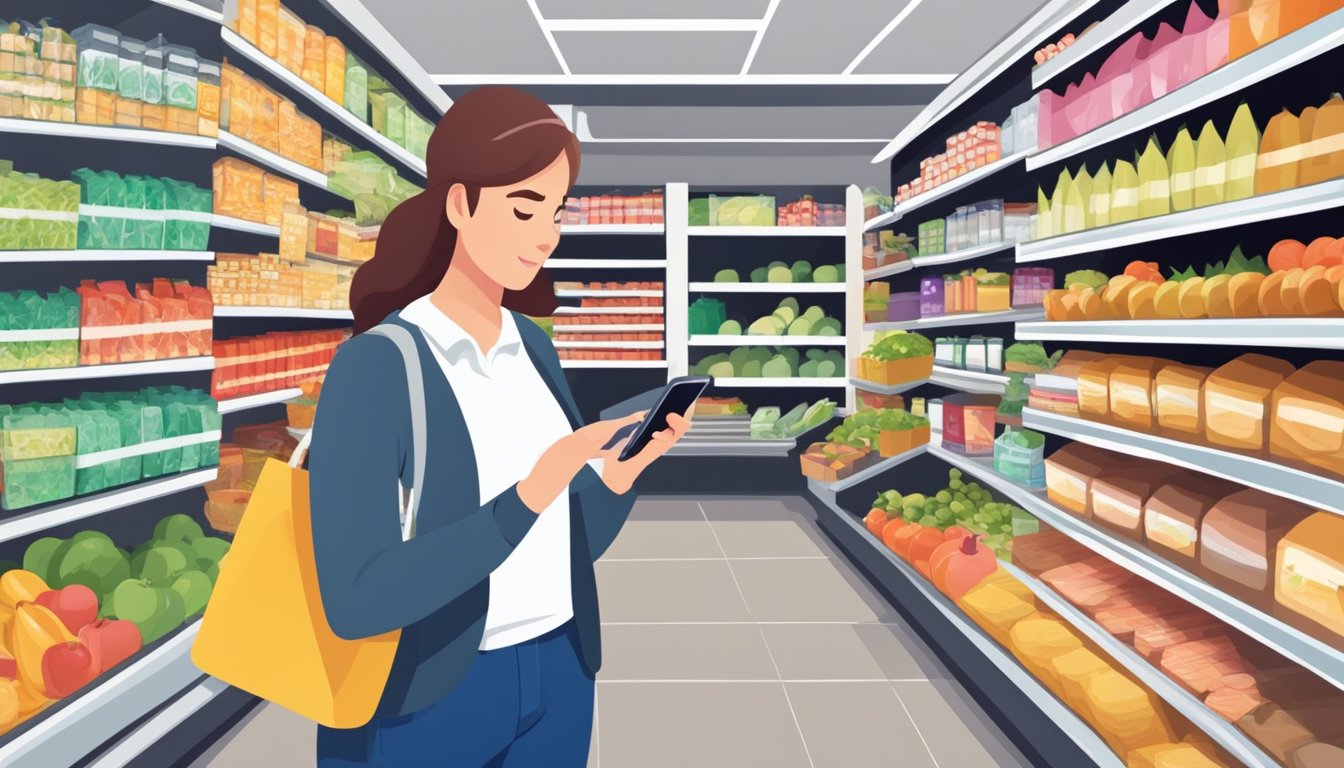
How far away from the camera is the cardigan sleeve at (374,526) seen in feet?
3.40

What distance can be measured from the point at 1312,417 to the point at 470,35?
5408mm

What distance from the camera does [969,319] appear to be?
188 inches

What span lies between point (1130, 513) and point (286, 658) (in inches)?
93.9

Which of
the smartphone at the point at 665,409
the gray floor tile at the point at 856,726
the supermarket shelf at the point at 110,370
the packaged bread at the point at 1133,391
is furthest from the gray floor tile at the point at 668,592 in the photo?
the smartphone at the point at 665,409

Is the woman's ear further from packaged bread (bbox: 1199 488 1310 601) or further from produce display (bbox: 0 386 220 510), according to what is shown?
produce display (bbox: 0 386 220 510)

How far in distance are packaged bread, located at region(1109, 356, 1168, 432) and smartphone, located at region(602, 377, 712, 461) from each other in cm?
176

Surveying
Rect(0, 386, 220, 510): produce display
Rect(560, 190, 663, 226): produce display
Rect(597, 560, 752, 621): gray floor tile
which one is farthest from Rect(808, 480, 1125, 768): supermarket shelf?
Rect(560, 190, 663, 226): produce display

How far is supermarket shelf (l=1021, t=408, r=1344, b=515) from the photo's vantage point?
1824 millimetres

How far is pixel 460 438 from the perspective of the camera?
3.78ft

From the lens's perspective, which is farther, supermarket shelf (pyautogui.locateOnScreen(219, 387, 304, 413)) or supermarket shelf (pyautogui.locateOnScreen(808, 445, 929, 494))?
supermarket shelf (pyautogui.locateOnScreen(808, 445, 929, 494))

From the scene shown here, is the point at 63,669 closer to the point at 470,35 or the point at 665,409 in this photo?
the point at 665,409

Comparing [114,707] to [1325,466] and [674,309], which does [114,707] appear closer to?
[1325,466]

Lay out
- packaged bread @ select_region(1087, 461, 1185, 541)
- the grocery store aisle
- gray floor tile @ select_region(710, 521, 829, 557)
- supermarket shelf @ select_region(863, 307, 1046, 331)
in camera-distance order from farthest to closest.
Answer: gray floor tile @ select_region(710, 521, 829, 557)
supermarket shelf @ select_region(863, 307, 1046, 331)
the grocery store aisle
packaged bread @ select_region(1087, 461, 1185, 541)

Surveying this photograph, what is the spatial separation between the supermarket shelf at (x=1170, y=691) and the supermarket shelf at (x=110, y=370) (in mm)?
3167
